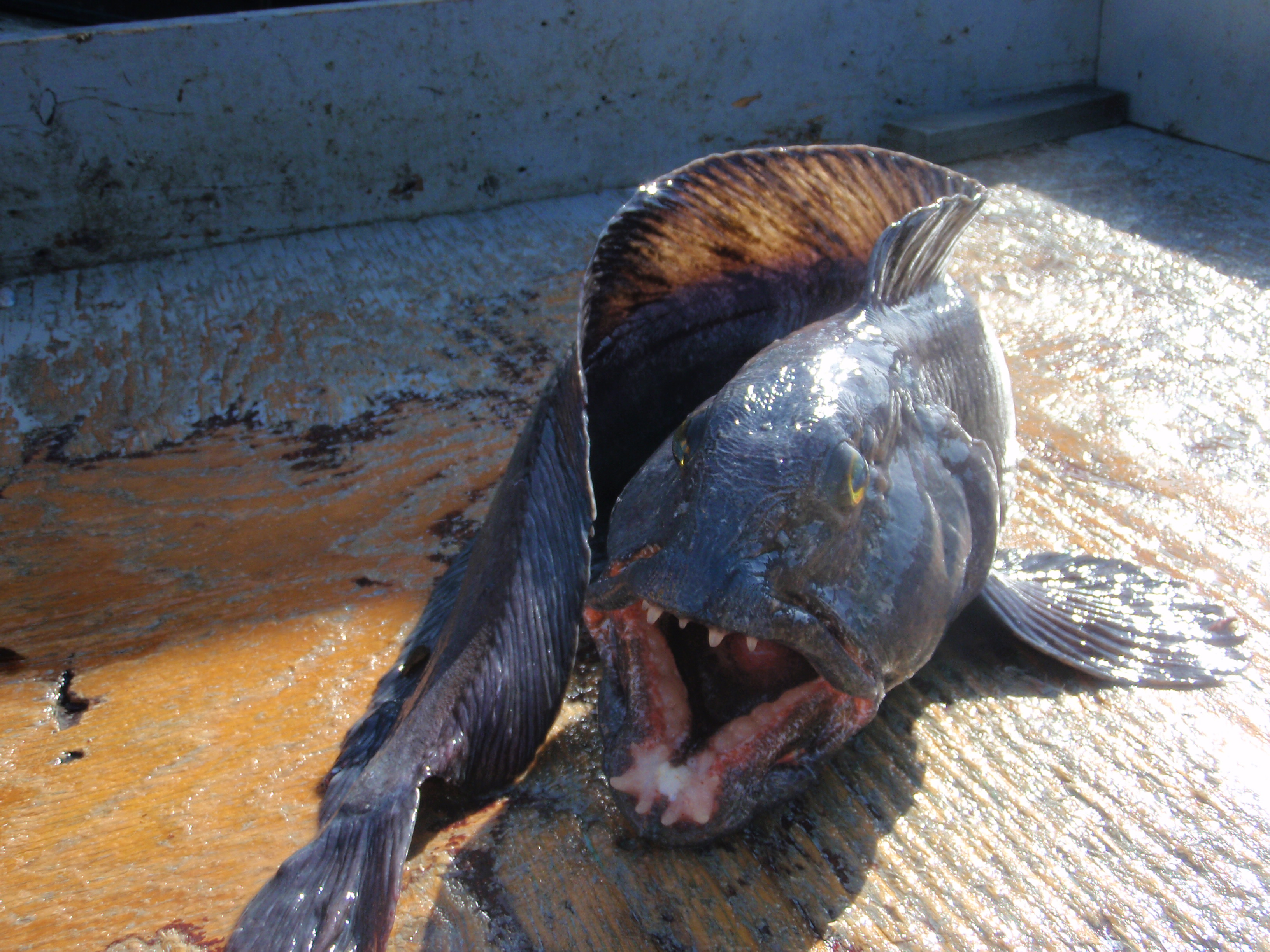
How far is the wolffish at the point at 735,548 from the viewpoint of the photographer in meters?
1.65

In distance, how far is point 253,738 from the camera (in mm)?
2107

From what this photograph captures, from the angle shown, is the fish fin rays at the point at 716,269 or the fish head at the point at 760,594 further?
the fish fin rays at the point at 716,269

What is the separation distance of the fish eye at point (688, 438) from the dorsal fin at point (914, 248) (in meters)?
0.70

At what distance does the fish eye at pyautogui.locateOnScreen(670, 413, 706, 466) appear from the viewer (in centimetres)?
180

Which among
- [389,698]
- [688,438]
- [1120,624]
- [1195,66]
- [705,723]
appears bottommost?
[1120,624]

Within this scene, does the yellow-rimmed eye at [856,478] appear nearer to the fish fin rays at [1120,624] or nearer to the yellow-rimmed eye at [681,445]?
the yellow-rimmed eye at [681,445]

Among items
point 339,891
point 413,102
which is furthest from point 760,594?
point 413,102

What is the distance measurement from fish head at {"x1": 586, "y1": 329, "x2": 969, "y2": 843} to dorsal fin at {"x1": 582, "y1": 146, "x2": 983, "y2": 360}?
2.30ft

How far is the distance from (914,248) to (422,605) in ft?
5.06

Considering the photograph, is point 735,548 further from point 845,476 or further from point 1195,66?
point 1195,66

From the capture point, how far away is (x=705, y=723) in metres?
1.80

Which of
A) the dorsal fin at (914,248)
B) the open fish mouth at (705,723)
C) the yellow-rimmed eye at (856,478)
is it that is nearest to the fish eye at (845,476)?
the yellow-rimmed eye at (856,478)

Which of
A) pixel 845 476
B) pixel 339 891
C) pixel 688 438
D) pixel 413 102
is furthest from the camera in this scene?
pixel 413 102

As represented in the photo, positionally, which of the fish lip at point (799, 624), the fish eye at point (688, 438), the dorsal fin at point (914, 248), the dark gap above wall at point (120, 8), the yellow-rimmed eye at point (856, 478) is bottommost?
the fish lip at point (799, 624)
